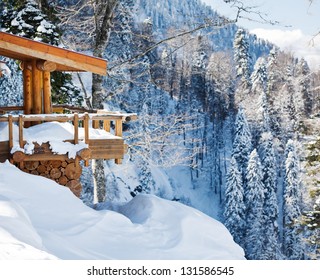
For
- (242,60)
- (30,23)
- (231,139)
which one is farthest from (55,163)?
(242,60)

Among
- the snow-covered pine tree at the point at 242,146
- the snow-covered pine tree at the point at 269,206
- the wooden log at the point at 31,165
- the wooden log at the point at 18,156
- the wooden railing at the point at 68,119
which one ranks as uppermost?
the wooden railing at the point at 68,119

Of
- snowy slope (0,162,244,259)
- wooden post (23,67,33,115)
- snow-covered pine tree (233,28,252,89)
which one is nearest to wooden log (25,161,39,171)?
snowy slope (0,162,244,259)

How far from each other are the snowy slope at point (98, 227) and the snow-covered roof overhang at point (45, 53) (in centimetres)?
283

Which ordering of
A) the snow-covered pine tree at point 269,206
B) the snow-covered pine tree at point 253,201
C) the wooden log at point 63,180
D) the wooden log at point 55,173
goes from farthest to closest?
the snow-covered pine tree at point 253,201 < the snow-covered pine tree at point 269,206 < the wooden log at point 63,180 < the wooden log at point 55,173

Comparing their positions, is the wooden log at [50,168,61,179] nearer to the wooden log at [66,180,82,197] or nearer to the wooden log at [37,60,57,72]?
the wooden log at [66,180,82,197]

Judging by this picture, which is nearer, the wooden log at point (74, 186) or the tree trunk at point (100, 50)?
the wooden log at point (74, 186)

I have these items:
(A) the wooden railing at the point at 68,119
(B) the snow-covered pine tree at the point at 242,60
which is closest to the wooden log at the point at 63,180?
(A) the wooden railing at the point at 68,119

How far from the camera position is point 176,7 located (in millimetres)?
124812

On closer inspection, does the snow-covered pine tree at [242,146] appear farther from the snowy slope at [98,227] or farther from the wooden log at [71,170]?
the snowy slope at [98,227]

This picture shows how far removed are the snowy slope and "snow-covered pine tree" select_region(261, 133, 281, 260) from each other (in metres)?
32.8

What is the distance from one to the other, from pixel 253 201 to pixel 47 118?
3910cm

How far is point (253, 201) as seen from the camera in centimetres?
4525

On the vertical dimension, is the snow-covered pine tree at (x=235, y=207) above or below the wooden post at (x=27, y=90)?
below

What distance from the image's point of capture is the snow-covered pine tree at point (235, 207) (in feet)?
142
